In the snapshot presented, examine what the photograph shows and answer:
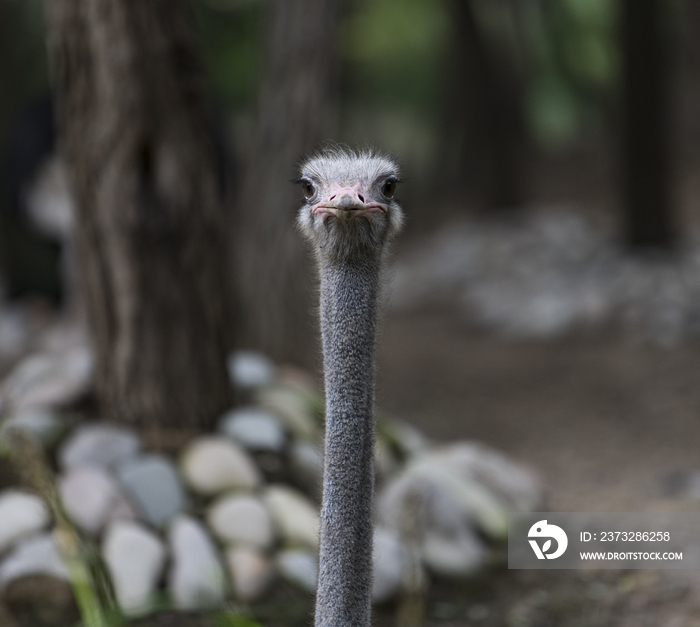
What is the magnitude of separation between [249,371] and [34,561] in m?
1.58

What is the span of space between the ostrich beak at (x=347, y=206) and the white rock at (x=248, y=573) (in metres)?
1.71

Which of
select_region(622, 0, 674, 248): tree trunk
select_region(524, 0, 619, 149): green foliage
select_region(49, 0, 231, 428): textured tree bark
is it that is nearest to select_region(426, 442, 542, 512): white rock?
select_region(49, 0, 231, 428): textured tree bark

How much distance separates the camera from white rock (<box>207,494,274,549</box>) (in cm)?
341

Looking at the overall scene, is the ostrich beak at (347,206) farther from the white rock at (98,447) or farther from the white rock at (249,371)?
the white rock at (249,371)

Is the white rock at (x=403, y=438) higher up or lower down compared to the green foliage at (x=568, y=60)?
lower down

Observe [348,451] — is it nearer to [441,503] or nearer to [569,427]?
[441,503]

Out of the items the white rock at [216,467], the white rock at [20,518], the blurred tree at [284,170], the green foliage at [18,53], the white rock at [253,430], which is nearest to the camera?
the white rock at [20,518]

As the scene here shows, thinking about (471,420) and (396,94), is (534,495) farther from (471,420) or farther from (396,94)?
(396,94)

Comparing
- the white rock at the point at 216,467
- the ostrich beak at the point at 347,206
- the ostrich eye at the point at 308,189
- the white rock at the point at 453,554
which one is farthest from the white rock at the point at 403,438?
the ostrich beak at the point at 347,206

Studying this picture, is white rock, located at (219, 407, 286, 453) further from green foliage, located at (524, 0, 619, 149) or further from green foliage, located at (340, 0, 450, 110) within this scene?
green foliage, located at (524, 0, 619, 149)

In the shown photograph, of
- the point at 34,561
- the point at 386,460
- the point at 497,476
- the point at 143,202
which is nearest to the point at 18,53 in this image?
the point at 143,202

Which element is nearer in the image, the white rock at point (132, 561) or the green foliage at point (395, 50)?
the white rock at point (132, 561)

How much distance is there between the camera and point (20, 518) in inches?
128

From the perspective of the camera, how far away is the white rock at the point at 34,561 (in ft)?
9.84
